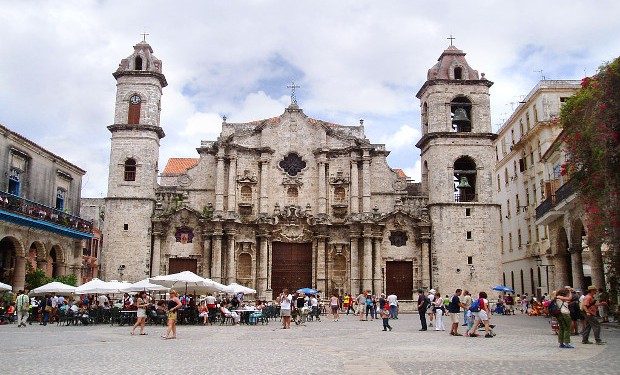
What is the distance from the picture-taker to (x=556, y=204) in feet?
92.7

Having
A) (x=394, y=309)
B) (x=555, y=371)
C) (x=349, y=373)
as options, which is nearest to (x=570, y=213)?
(x=394, y=309)

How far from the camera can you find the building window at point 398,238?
38562 millimetres

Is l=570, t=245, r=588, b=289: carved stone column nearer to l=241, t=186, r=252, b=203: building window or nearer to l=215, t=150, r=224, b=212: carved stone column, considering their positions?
l=241, t=186, r=252, b=203: building window

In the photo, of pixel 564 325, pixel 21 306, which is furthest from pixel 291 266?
pixel 564 325

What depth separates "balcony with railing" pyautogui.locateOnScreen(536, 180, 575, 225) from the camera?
26.2m

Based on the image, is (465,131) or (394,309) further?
(465,131)

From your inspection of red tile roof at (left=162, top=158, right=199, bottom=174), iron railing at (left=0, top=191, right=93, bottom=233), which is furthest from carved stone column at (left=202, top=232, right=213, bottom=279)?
red tile roof at (left=162, top=158, right=199, bottom=174)

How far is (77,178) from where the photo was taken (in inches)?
1542

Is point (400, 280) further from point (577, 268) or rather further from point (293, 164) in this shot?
point (577, 268)

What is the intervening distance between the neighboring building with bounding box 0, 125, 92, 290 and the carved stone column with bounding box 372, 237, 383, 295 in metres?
17.3

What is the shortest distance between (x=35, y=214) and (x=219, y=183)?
37.7 feet

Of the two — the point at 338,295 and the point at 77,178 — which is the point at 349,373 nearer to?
the point at 338,295

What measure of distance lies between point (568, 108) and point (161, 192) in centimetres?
2494

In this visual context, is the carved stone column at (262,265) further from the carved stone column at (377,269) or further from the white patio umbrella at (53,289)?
the white patio umbrella at (53,289)
